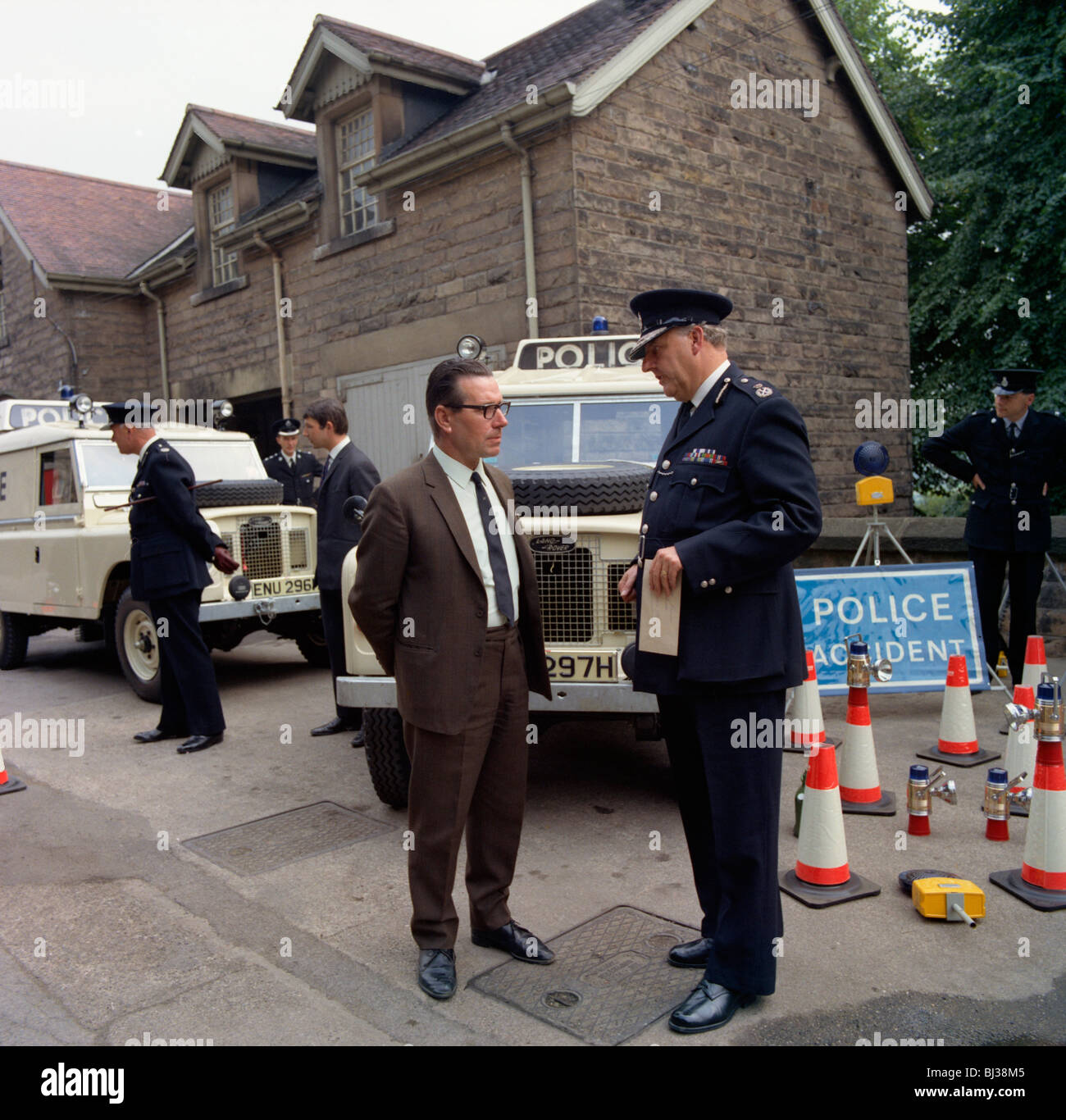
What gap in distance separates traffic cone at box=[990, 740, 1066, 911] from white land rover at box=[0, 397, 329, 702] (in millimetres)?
5677

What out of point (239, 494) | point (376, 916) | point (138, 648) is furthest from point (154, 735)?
point (376, 916)

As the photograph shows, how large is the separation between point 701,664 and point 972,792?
282cm

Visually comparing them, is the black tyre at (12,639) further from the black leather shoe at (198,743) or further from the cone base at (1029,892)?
the cone base at (1029,892)

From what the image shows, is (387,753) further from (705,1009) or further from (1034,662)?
(1034,662)

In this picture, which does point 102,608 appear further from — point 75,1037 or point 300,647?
point 75,1037

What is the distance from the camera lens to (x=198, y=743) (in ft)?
20.0

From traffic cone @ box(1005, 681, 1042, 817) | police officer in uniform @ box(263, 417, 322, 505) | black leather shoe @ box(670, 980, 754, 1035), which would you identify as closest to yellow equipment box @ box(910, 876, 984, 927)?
black leather shoe @ box(670, 980, 754, 1035)

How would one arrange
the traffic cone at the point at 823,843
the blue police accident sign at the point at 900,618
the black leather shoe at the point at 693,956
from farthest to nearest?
the blue police accident sign at the point at 900,618 → the traffic cone at the point at 823,843 → the black leather shoe at the point at 693,956

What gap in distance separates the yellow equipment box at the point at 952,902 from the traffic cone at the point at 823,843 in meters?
0.25

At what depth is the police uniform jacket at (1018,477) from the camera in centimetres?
613

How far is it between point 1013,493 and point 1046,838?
3154 millimetres

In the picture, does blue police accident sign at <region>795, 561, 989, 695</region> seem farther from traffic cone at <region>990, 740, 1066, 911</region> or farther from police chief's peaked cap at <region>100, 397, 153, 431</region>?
police chief's peaked cap at <region>100, 397, 153, 431</region>

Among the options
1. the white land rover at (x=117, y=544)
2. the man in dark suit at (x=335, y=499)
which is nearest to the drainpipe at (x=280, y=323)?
the white land rover at (x=117, y=544)
